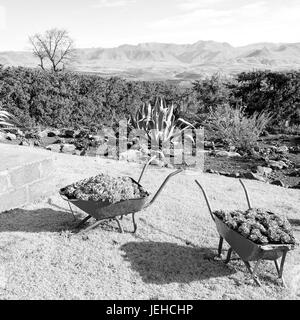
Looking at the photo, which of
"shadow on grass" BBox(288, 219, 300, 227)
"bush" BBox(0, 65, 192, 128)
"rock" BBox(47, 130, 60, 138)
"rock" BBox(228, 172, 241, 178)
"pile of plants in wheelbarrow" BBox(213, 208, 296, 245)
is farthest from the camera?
"bush" BBox(0, 65, 192, 128)

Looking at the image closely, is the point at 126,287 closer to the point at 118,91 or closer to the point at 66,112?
the point at 66,112

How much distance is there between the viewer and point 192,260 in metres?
3.83

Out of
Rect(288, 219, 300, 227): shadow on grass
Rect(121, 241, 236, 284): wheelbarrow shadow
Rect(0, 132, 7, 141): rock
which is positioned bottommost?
Rect(288, 219, 300, 227): shadow on grass

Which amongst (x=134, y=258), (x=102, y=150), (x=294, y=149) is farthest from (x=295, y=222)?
(x=102, y=150)

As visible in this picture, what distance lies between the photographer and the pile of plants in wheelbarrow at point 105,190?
4.00 meters

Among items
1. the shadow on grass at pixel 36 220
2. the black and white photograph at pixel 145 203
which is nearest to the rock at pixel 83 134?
the black and white photograph at pixel 145 203

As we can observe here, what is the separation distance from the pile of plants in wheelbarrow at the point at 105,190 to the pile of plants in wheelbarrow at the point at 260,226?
87 cm

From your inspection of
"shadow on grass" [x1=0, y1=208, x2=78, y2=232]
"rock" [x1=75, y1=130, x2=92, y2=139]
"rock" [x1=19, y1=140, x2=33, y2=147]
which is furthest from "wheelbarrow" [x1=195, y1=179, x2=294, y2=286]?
"rock" [x1=75, y1=130, x2=92, y2=139]

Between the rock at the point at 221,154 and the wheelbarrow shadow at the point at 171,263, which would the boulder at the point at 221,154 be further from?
the wheelbarrow shadow at the point at 171,263

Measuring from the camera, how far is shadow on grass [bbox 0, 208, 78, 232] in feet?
14.5

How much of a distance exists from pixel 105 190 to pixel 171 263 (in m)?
0.93

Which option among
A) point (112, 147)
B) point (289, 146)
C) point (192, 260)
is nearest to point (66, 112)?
point (112, 147)

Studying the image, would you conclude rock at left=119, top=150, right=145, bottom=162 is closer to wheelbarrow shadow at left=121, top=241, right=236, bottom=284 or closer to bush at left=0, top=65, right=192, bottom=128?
bush at left=0, top=65, right=192, bottom=128

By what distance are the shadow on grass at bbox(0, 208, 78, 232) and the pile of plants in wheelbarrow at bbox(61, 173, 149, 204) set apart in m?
Result: 0.45
